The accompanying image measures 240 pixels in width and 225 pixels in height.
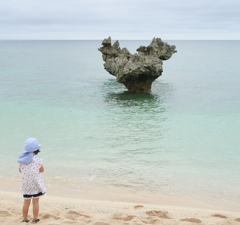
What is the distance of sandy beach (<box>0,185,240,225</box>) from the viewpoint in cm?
595

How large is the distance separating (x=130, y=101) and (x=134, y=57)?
3514 mm

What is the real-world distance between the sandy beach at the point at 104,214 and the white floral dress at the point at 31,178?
0.62 m

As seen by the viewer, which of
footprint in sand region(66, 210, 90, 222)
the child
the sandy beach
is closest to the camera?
the child

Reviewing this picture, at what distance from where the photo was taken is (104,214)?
638 cm

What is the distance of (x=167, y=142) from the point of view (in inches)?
527

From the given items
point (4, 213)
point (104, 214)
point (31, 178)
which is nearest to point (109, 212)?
point (104, 214)

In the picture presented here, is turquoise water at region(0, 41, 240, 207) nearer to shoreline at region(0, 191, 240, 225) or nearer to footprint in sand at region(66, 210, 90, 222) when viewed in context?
shoreline at region(0, 191, 240, 225)

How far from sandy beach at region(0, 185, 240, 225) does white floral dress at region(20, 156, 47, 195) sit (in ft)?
2.04

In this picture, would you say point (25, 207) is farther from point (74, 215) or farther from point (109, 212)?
point (109, 212)

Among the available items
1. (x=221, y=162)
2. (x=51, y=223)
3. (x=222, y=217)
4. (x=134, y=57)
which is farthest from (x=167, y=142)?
(x=134, y=57)

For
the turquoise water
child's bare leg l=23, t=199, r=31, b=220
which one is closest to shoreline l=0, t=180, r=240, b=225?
child's bare leg l=23, t=199, r=31, b=220

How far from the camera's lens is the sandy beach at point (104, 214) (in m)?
5.95

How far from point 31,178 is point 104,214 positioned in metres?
1.73

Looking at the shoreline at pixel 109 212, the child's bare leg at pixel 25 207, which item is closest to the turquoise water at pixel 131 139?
the shoreline at pixel 109 212
